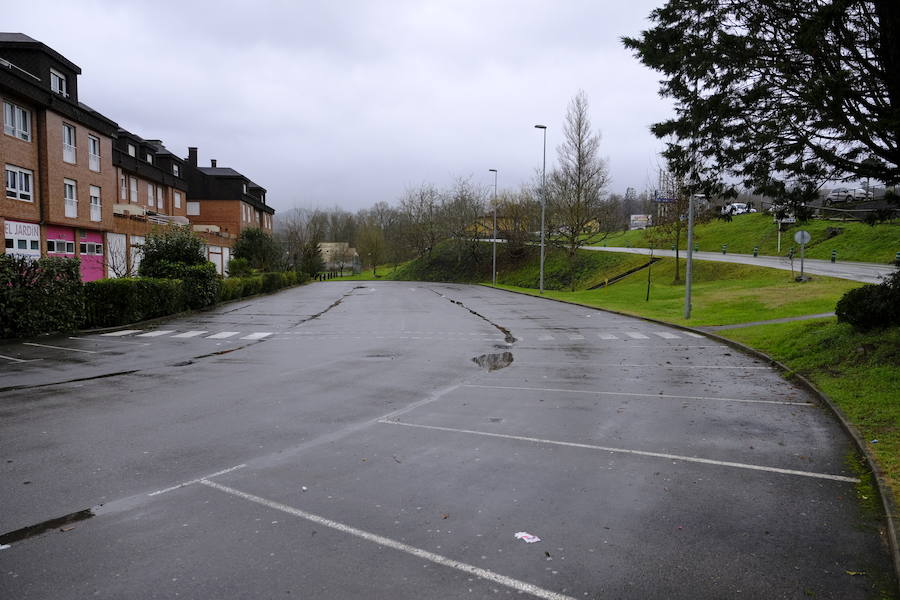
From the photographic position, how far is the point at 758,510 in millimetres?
5297

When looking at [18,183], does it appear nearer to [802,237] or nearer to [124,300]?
[124,300]

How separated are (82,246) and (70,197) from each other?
282 centimetres

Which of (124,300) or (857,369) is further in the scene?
(124,300)

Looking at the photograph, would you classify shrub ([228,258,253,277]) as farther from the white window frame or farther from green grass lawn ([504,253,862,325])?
green grass lawn ([504,253,862,325])

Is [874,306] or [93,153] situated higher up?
[93,153]

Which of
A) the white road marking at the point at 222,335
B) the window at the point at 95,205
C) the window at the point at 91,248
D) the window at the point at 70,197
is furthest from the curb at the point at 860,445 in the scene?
the window at the point at 95,205

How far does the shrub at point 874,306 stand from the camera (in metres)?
11.8

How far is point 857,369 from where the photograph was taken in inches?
421

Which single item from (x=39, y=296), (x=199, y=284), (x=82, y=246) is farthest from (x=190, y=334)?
(x=82, y=246)

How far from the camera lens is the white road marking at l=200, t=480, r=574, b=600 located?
392 cm

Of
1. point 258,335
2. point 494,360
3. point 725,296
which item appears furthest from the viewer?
point 725,296

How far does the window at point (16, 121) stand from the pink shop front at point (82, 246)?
453 cm

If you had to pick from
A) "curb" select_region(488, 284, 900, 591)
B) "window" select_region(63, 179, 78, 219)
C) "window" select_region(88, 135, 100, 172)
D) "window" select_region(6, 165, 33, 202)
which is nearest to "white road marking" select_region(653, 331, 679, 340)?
"curb" select_region(488, 284, 900, 591)

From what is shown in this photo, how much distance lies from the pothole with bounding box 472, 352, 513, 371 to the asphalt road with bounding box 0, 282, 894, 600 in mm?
912
